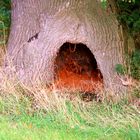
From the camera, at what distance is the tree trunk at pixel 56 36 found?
26.2ft

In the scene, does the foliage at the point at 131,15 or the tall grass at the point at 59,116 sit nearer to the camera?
the tall grass at the point at 59,116

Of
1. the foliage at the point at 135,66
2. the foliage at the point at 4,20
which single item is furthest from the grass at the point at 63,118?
the foliage at the point at 4,20

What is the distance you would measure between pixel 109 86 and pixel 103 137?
72.2 inches

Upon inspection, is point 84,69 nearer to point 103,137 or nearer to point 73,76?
point 73,76

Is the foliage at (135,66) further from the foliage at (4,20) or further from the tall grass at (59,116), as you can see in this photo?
the foliage at (4,20)

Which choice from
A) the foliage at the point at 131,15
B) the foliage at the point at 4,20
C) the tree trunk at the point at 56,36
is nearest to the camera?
the tree trunk at the point at 56,36

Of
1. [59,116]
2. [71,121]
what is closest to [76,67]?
[59,116]

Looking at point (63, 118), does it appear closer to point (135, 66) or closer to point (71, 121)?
point (71, 121)

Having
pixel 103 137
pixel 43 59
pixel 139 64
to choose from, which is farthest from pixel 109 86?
pixel 103 137

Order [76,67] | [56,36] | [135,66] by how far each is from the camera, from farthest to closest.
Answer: [76,67] < [135,66] < [56,36]

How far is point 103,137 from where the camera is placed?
6.32m

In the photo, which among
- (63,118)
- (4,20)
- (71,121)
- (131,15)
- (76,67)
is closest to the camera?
(71,121)

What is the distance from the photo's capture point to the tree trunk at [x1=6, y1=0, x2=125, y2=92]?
799 cm

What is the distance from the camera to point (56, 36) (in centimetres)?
799
